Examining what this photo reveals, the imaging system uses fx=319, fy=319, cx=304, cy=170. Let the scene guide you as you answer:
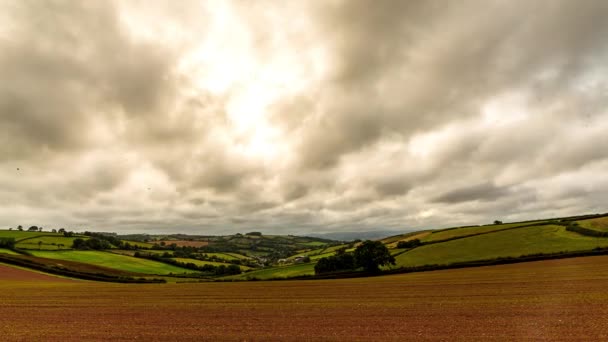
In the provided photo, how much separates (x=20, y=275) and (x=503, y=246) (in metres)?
111

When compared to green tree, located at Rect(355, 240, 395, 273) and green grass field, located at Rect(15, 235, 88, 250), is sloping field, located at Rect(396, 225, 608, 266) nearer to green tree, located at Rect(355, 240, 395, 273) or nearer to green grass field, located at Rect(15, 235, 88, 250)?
green tree, located at Rect(355, 240, 395, 273)

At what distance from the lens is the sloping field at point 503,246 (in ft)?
233

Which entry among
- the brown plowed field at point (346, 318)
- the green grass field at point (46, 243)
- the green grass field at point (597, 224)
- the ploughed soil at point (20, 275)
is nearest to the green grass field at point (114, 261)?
the green grass field at point (46, 243)

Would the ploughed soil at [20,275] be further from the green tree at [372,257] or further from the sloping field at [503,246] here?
the sloping field at [503,246]

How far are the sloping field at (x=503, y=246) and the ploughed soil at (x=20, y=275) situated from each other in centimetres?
7820

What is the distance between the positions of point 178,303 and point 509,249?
7742 centimetres

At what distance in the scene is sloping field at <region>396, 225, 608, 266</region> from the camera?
71.0 m

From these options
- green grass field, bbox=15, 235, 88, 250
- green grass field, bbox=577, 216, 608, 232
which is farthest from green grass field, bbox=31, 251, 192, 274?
green grass field, bbox=577, 216, 608, 232

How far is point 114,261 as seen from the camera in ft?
351

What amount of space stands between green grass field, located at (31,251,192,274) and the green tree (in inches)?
2650

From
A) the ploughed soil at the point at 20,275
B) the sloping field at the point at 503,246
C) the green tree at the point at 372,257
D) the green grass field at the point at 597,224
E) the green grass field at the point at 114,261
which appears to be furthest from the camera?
the green grass field at the point at 114,261

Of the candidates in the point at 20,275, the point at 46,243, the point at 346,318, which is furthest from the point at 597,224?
the point at 46,243

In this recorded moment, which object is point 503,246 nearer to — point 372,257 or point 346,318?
point 372,257

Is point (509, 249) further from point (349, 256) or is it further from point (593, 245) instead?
point (349, 256)
